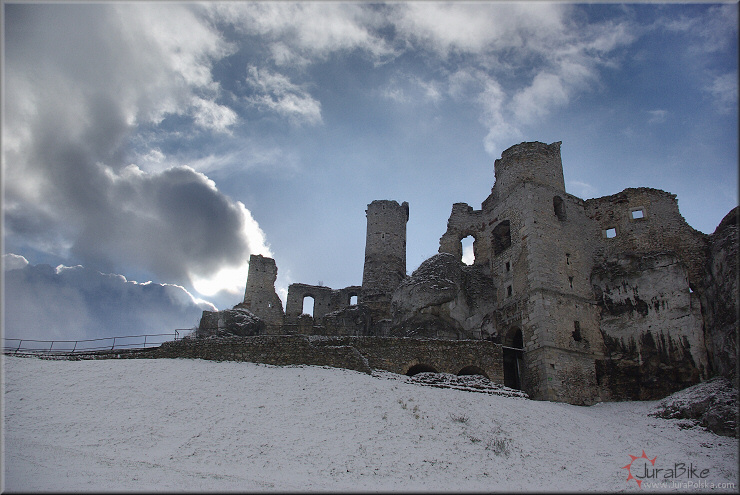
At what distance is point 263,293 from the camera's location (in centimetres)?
3744

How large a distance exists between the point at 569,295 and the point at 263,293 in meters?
21.6

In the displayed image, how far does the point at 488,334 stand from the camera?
91.3 ft

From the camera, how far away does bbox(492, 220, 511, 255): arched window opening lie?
29.8 metres

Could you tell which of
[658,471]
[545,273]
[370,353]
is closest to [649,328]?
[545,273]

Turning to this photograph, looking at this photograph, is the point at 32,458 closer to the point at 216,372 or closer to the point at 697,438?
the point at 216,372

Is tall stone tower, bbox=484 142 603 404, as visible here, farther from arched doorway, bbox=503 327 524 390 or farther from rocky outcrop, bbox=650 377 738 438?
rocky outcrop, bbox=650 377 738 438

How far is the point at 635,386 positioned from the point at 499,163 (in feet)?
48.4

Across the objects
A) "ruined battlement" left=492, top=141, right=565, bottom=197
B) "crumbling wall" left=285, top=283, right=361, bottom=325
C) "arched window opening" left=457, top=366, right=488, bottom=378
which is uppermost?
"ruined battlement" left=492, top=141, right=565, bottom=197

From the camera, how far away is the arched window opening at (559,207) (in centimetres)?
2869

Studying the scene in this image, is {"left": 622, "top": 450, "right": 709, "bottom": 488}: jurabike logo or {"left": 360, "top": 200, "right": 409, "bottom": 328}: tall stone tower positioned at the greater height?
{"left": 360, "top": 200, "right": 409, "bottom": 328}: tall stone tower

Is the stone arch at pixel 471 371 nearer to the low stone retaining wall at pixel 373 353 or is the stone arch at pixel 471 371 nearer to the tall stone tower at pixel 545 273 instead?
the low stone retaining wall at pixel 373 353

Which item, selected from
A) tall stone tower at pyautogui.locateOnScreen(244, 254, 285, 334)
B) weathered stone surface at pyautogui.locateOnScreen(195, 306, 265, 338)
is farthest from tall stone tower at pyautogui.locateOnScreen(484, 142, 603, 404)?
tall stone tower at pyautogui.locateOnScreen(244, 254, 285, 334)

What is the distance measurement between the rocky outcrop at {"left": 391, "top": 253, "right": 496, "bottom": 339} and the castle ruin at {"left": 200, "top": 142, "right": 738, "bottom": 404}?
3.1 inches

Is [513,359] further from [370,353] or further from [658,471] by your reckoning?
[658,471]
